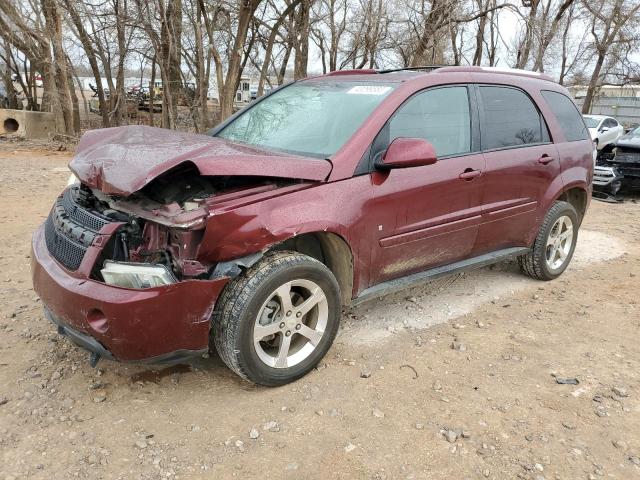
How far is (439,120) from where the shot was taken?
148 inches

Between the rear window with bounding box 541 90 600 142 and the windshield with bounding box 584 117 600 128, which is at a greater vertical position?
the rear window with bounding box 541 90 600 142

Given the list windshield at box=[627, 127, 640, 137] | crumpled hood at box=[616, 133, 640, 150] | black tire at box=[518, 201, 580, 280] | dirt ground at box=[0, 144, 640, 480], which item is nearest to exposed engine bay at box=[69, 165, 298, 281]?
dirt ground at box=[0, 144, 640, 480]

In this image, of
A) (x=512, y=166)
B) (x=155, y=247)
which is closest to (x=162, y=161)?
(x=155, y=247)

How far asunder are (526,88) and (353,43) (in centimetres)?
1805

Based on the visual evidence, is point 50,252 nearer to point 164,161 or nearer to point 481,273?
point 164,161

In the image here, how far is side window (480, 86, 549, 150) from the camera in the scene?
4.04m

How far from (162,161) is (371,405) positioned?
171 centimetres

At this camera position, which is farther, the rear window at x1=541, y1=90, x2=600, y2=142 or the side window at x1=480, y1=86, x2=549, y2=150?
the rear window at x1=541, y1=90, x2=600, y2=142

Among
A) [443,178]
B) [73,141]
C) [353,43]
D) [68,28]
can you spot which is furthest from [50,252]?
[353,43]

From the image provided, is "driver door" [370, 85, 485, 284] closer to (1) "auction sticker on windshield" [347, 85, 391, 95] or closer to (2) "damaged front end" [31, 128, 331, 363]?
(1) "auction sticker on windshield" [347, 85, 391, 95]

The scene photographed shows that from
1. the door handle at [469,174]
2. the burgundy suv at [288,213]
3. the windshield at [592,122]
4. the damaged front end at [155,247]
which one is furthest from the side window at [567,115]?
the windshield at [592,122]

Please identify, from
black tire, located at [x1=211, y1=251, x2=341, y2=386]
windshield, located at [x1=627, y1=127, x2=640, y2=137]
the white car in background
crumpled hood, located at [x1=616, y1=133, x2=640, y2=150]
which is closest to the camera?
black tire, located at [x1=211, y1=251, x2=341, y2=386]

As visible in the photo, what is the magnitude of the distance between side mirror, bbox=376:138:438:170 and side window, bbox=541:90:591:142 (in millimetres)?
2023

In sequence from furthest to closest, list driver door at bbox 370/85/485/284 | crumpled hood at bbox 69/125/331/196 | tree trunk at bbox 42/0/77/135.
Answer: tree trunk at bbox 42/0/77/135
driver door at bbox 370/85/485/284
crumpled hood at bbox 69/125/331/196
